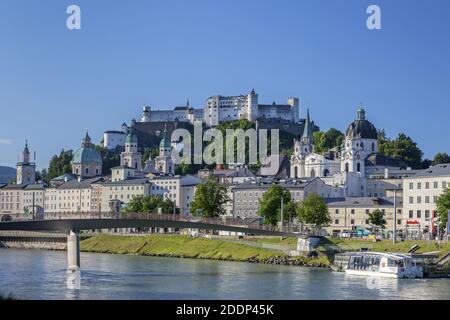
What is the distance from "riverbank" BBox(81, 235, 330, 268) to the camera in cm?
6494

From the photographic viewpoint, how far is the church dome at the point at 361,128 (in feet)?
390

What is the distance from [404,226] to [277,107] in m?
85.8

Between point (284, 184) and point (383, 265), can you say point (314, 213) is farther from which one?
point (383, 265)

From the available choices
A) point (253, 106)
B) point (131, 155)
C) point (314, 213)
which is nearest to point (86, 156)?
point (131, 155)

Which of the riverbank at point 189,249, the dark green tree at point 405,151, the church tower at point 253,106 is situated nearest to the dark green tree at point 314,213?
the riverbank at point 189,249

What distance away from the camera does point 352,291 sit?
43.5 meters

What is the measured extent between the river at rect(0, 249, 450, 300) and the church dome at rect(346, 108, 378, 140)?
60.8m

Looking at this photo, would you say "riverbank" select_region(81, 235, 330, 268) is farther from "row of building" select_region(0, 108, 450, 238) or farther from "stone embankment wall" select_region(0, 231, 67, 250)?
"row of building" select_region(0, 108, 450, 238)

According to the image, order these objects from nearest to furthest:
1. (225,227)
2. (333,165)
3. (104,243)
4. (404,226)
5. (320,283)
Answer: (320,283), (225,227), (404,226), (104,243), (333,165)

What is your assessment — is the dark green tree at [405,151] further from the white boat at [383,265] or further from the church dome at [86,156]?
the white boat at [383,265]

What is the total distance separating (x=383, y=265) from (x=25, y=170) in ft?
315

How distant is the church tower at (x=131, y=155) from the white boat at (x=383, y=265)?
290 feet
